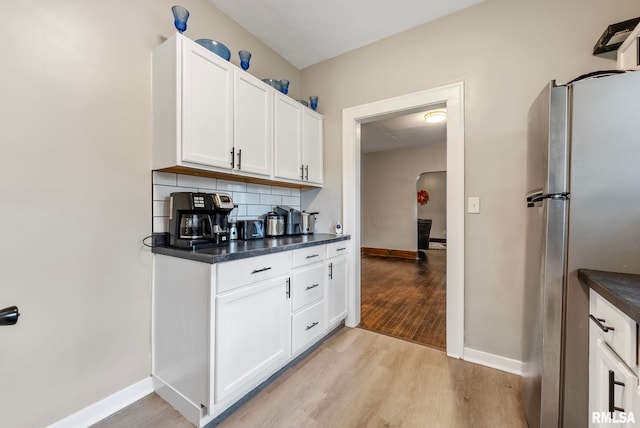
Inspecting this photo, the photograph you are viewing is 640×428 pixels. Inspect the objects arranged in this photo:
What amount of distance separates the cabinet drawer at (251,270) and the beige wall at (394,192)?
501 cm

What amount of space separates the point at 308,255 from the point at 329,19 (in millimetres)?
1970

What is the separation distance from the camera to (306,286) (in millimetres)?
1941

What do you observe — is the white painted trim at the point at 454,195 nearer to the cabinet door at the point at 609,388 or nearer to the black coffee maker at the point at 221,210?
the cabinet door at the point at 609,388

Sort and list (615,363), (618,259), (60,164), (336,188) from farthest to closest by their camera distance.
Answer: (336,188)
(60,164)
(618,259)
(615,363)

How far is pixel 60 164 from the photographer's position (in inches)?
50.6

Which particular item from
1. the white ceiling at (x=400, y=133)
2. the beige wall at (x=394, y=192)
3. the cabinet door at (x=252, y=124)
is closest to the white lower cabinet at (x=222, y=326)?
the cabinet door at (x=252, y=124)

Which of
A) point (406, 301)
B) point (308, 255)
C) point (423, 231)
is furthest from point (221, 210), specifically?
point (423, 231)

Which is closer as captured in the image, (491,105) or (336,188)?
(491,105)

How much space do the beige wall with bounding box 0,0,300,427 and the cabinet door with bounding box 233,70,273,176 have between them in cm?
54

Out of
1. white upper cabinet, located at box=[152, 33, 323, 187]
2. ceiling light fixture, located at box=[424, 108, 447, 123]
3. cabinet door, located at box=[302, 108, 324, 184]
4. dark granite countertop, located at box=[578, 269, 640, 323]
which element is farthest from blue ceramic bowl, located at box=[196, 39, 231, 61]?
ceiling light fixture, located at box=[424, 108, 447, 123]

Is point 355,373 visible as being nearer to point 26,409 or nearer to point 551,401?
point 551,401

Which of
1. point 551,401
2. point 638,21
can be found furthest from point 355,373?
point 638,21

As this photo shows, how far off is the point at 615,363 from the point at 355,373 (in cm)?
136

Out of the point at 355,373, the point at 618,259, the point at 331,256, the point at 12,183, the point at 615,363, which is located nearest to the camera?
the point at 615,363
